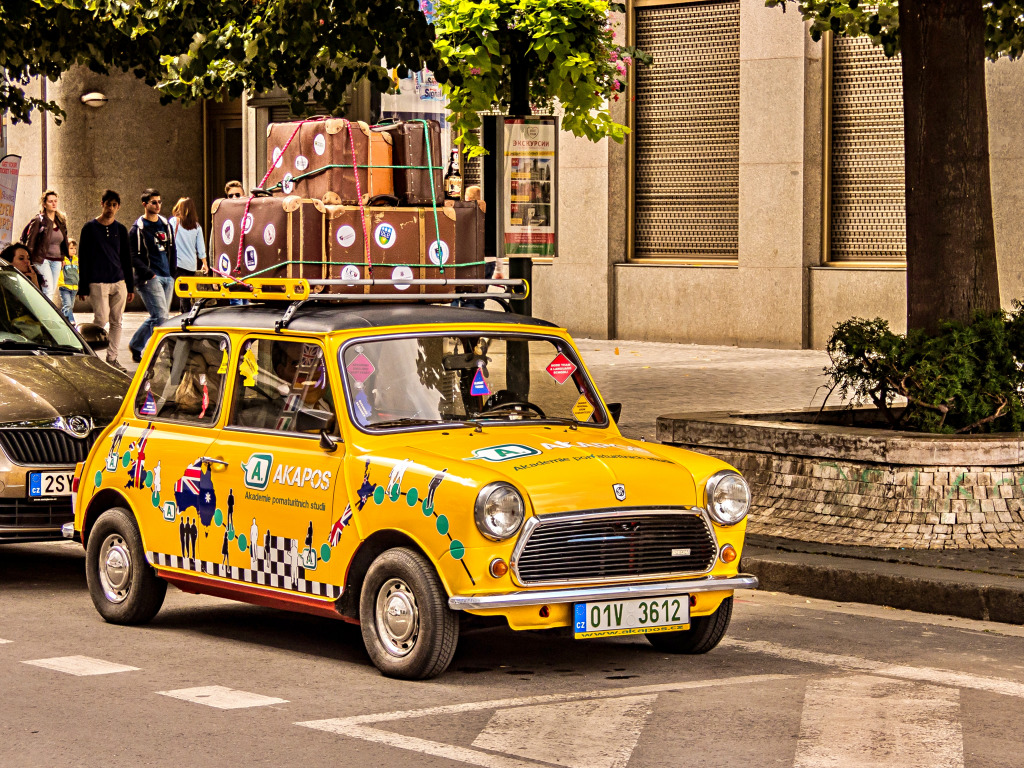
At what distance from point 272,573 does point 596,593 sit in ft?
4.93

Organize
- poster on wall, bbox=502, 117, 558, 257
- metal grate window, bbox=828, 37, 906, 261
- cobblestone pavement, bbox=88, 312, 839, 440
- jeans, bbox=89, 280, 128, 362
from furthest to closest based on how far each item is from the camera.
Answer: metal grate window, bbox=828, 37, 906, 261, jeans, bbox=89, 280, 128, 362, cobblestone pavement, bbox=88, 312, 839, 440, poster on wall, bbox=502, 117, 558, 257

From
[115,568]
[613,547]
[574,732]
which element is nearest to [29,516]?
[115,568]

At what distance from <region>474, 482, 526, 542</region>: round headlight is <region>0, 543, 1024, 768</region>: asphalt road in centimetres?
63

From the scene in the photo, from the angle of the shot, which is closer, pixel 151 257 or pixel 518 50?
pixel 518 50

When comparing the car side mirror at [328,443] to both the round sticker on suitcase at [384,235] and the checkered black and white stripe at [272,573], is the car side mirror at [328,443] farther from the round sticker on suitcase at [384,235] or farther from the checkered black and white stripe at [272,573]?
the round sticker on suitcase at [384,235]

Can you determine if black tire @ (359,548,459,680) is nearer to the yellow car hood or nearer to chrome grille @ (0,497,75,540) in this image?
the yellow car hood

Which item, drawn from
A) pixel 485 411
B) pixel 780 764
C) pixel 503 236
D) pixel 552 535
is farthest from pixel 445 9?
pixel 780 764

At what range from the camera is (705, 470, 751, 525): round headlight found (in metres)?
7.15

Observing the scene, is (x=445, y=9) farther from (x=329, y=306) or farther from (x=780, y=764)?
(x=780, y=764)

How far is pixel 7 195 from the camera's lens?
16.4m

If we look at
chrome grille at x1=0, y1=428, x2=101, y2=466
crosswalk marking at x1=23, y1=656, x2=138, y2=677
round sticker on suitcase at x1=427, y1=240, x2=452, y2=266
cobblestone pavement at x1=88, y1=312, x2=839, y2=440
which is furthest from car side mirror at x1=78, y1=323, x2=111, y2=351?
cobblestone pavement at x1=88, y1=312, x2=839, y2=440

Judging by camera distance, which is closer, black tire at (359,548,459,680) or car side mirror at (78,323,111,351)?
black tire at (359,548,459,680)

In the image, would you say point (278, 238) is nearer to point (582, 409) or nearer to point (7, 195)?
point (582, 409)

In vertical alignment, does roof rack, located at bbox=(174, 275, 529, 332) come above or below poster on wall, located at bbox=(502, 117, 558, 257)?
below
